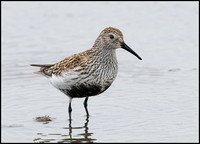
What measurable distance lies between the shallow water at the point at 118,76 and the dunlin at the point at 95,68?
75cm

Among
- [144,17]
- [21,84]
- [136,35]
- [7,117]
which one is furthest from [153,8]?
[7,117]

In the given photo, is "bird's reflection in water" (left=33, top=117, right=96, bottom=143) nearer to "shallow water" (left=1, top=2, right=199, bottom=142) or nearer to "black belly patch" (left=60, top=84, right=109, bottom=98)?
"shallow water" (left=1, top=2, right=199, bottom=142)

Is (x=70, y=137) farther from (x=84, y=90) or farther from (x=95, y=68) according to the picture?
(x=95, y=68)

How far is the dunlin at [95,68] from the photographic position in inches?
371

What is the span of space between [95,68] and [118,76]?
3349 mm

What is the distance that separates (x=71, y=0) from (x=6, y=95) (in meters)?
9.66

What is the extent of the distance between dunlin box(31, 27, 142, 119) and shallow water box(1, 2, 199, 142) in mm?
748

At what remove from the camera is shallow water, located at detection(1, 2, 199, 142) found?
30.2 ft

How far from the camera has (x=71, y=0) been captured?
20.1 metres

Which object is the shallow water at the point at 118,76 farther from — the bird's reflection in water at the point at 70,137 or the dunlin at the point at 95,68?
the dunlin at the point at 95,68

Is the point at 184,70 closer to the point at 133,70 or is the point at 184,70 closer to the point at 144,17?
the point at 133,70

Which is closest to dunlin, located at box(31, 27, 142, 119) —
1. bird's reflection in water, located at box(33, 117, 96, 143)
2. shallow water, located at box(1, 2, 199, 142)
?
shallow water, located at box(1, 2, 199, 142)

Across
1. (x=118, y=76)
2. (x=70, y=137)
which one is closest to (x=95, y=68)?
(x=70, y=137)

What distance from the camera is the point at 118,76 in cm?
1272
